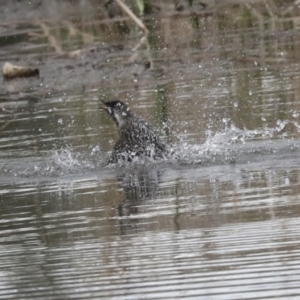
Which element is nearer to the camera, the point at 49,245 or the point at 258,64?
the point at 49,245

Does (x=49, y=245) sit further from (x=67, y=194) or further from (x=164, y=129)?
(x=164, y=129)

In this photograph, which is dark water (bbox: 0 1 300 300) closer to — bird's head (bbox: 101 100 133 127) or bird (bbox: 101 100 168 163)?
bird (bbox: 101 100 168 163)

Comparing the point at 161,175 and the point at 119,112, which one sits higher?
the point at 119,112

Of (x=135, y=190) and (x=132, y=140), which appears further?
(x=132, y=140)

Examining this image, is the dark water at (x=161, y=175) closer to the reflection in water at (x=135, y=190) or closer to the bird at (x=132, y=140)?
the reflection in water at (x=135, y=190)

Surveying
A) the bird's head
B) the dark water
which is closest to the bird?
the bird's head

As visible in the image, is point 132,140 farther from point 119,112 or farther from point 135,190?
point 135,190

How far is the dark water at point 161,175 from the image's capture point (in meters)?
5.49

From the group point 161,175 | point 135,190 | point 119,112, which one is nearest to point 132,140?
point 119,112

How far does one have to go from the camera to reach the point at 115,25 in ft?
69.8

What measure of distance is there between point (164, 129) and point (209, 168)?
2.11m

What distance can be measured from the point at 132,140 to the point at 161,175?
1.01 m

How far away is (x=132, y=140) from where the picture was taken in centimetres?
954

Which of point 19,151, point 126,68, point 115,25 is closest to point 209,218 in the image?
point 19,151
